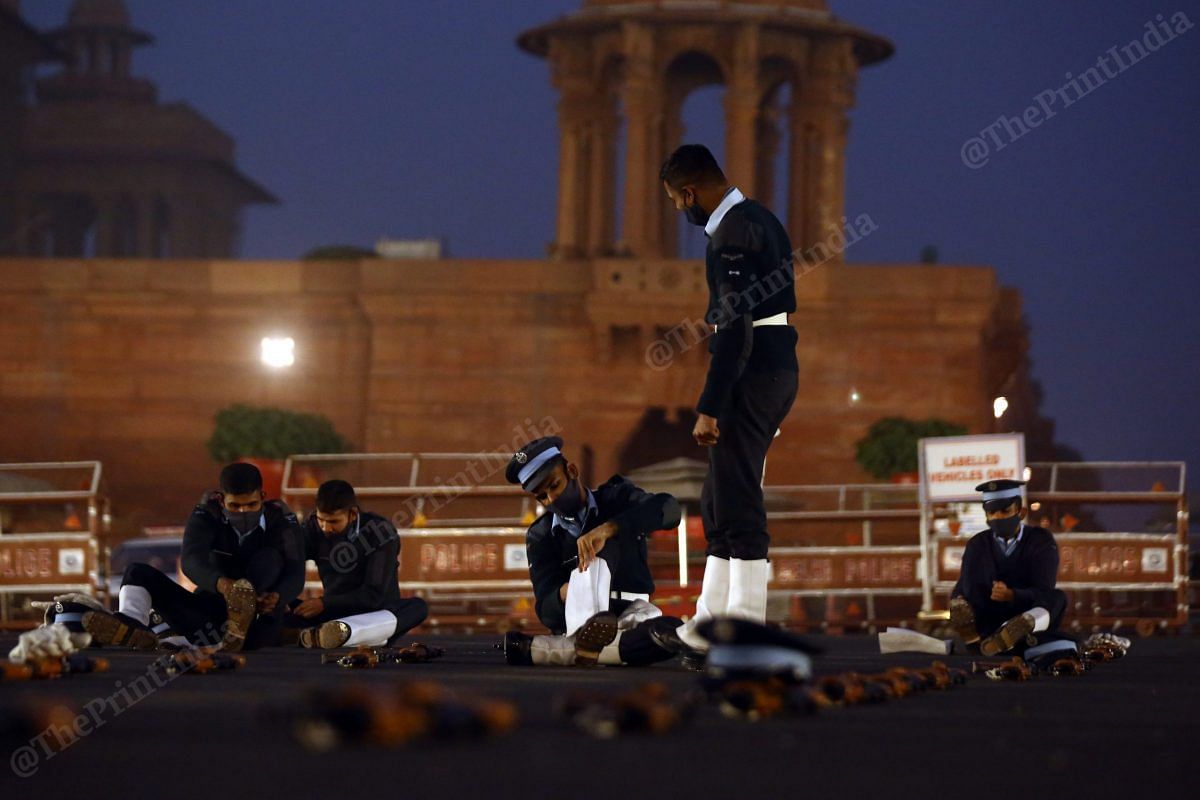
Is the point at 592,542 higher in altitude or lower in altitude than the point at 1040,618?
higher

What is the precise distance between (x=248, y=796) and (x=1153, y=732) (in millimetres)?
2788

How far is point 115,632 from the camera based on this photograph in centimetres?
1033

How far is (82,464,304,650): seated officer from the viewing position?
10.4 metres

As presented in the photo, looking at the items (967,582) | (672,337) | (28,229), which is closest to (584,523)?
(967,582)

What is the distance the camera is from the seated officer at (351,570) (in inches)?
440

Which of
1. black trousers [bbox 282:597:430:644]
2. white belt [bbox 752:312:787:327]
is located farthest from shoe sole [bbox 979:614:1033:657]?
black trousers [bbox 282:597:430:644]

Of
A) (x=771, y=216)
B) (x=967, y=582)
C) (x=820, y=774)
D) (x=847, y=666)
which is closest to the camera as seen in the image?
(x=820, y=774)

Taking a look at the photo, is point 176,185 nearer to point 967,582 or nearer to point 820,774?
point 967,582

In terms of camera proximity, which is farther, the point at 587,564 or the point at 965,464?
the point at 965,464

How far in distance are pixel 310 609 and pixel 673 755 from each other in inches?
247

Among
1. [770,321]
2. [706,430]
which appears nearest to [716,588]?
[706,430]

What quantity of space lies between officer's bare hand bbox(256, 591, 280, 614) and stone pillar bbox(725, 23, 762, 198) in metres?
37.2

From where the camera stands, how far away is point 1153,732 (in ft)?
19.8

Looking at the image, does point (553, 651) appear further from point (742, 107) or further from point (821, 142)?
point (821, 142)
